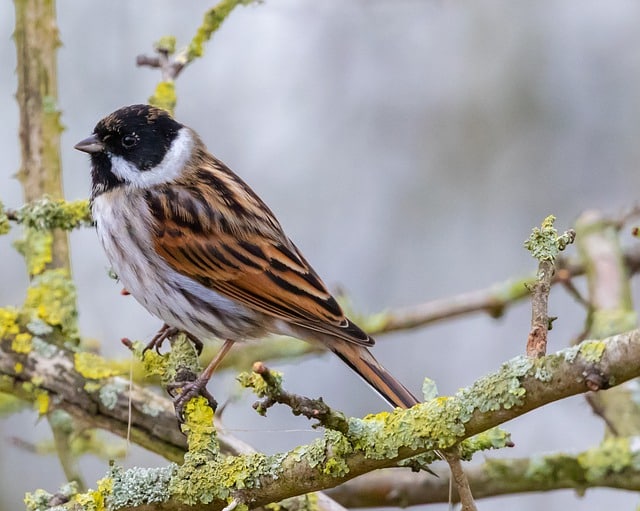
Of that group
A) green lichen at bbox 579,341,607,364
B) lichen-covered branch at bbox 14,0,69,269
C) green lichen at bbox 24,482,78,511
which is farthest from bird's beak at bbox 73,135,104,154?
green lichen at bbox 579,341,607,364

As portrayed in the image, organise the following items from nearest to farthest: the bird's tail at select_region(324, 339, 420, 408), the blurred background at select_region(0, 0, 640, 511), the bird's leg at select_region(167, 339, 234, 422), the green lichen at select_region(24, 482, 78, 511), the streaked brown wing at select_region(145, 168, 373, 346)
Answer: the green lichen at select_region(24, 482, 78, 511) → the bird's leg at select_region(167, 339, 234, 422) → the bird's tail at select_region(324, 339, 420, 408) → the streaked brown wing at select_region(145, 168, 373, 346) → the blurred background at select_region(0, 0, 640, 511)

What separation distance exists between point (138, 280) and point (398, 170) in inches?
142

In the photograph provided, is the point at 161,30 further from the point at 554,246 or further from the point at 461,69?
the point at 554,246

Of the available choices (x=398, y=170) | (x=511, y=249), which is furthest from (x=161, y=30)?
(x=511, y=249)

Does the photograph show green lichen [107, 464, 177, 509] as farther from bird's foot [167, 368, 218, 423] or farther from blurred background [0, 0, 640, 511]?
blurred background [0, 0, 640, 511]

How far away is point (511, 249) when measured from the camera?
7.18 meters

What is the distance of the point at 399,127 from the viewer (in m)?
7.28

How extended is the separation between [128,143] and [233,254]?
0.64m

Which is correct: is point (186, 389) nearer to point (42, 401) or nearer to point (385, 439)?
point (42, 401)

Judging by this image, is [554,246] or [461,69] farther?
[461,69]

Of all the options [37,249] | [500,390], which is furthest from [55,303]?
[500,390]

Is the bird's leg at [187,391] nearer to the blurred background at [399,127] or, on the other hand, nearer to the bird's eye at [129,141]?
the bird's eye at [129,141]

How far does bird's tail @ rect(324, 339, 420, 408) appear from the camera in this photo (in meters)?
3.46

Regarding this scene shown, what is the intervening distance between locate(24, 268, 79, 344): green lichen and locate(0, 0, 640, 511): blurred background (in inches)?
118
